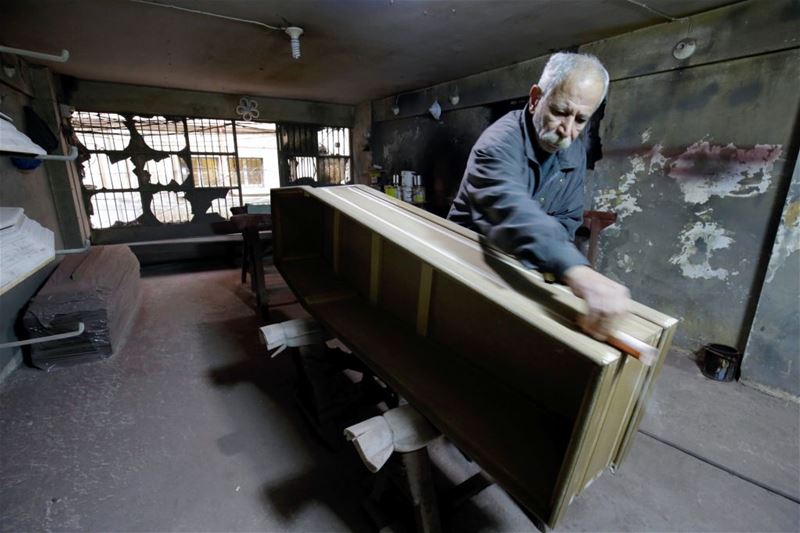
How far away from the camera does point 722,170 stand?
2.32 metres

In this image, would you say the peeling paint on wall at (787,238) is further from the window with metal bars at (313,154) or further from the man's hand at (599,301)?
the window with metal bars at (313,154)

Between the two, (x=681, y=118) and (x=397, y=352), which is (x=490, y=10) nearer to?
(x=681, y=118)

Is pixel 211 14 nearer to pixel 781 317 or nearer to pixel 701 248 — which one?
pixel 701 248

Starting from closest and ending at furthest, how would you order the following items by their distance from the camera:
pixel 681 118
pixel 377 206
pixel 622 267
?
1. pixel 377 206
2. pixel 681 118
3. pixel 622 267

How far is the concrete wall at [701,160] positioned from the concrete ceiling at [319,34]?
0.26m

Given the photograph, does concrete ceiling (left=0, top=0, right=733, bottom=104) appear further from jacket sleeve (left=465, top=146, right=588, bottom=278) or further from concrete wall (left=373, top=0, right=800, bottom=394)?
jacket sleeve (left=465, top=146, right=588, bottom=278)

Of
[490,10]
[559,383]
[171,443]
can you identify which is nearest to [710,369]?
[559,383]

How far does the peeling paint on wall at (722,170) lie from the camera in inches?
85.5

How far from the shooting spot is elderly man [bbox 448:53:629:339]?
0.74 meters

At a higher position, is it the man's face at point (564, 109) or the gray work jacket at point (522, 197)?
the man's face at point (564, 109)

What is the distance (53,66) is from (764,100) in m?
6.33

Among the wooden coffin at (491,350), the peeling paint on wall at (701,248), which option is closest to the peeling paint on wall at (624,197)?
the peeling paint on wall at (701,248)

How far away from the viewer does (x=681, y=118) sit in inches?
97.2

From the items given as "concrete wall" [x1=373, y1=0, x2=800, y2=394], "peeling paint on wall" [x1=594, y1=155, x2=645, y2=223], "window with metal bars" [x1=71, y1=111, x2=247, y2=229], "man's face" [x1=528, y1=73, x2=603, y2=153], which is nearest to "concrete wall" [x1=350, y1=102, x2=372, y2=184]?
"window with metal bars" [x1=71, y1=111, x2=247, y2=229]
